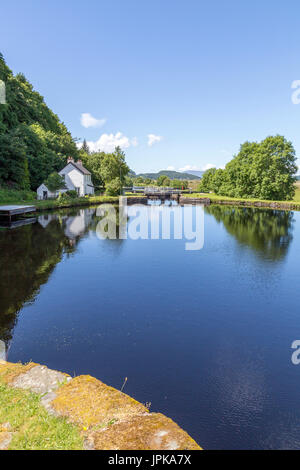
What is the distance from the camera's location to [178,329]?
36.9 feet

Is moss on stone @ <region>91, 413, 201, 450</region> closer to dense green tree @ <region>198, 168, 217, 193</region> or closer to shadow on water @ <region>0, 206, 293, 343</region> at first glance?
shadow on water @ <region>0, 206, 293, 343</region>

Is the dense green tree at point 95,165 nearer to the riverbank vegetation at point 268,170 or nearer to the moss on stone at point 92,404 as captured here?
the riverbank vegetation at point 268,170

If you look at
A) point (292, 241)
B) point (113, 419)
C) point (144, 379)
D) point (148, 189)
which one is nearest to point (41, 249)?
point (144, 379)

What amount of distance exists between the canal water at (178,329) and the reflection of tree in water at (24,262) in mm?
84

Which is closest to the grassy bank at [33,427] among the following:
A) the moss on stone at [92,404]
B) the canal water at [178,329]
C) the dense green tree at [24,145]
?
the moss on stone at [92,404]

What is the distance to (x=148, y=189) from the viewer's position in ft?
357

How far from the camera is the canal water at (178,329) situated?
23.7 feet

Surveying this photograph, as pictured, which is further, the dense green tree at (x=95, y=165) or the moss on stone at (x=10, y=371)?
the dense green tree at (x=95, y=165)

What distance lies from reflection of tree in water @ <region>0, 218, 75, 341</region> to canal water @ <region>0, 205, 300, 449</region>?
84 mm

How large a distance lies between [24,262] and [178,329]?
13.5 m

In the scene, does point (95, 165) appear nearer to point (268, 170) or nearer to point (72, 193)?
point (72, 193)

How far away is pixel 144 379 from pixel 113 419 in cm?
297
